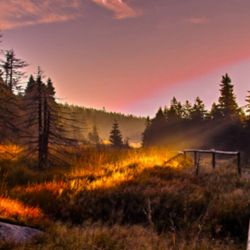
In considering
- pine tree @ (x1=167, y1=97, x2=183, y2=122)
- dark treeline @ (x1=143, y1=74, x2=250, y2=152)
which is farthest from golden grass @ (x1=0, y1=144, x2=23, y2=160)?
pine tree @ (x1=167, y1=97, x2=183, y2=122)

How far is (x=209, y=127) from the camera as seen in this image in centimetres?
5762

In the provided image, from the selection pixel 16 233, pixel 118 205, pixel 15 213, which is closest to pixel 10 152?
pixel 118 205

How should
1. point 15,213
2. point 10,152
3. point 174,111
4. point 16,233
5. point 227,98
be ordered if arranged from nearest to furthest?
A: point 16,233 < point 15,213 < point 10,152 < point 227,98 < point 174,111

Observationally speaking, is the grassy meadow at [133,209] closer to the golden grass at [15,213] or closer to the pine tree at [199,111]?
the golden grass at [15,213]

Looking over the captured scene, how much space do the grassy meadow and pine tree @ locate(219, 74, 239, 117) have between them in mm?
42184

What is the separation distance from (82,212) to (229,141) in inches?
1539

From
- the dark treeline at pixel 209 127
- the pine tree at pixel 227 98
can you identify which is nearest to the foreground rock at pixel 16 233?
the dark treeline at pixel 209 127

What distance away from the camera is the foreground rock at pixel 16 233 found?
5.99m

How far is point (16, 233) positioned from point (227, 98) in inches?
2071

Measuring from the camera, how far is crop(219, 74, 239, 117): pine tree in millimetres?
55122

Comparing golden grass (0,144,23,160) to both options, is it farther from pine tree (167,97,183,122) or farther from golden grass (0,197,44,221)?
pine tree (167,97,183,122)

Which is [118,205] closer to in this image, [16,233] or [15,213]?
[15,213]

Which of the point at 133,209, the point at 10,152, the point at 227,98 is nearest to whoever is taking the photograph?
the point at 133,209

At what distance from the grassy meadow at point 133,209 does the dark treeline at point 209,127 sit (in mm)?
31054
